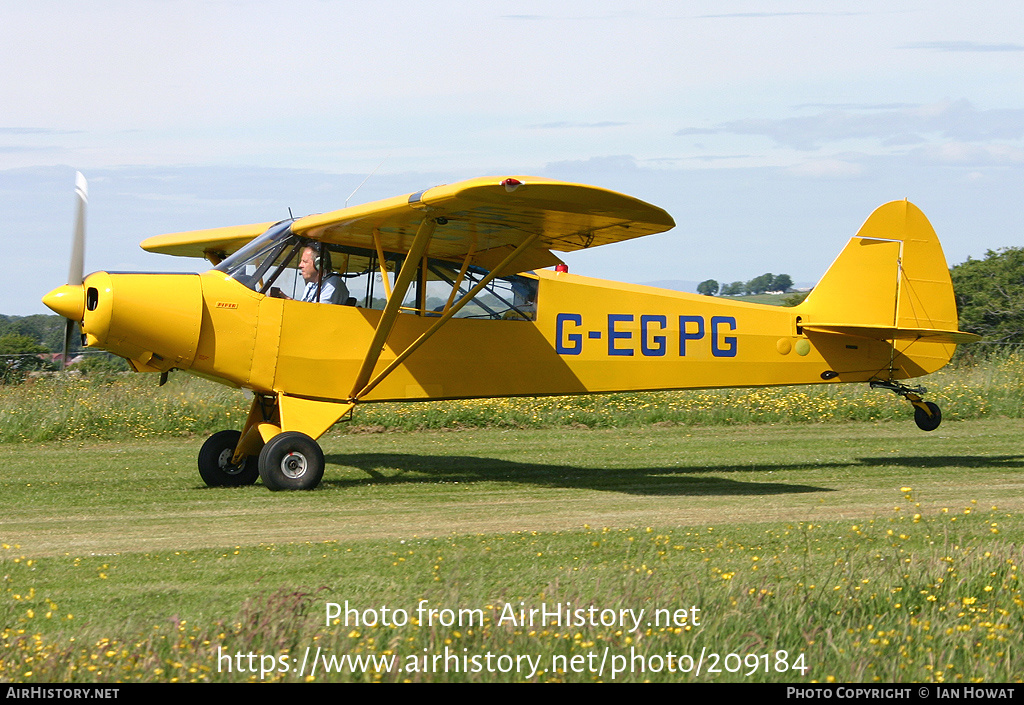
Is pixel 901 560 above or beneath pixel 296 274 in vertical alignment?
beneath

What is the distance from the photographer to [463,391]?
11.0 meters

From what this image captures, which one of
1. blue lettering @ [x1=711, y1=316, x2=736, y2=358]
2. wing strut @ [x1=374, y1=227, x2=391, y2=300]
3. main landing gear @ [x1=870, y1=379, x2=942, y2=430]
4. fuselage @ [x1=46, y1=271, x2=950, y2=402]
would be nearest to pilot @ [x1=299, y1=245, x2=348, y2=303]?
fuselage @ [x1=46, y1=271, x2=950, y2=402]

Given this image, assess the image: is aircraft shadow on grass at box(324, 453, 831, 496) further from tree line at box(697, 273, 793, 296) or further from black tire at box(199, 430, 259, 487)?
tree line at box(697, 273, 793, 296)

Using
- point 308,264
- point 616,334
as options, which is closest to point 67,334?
point 308,264

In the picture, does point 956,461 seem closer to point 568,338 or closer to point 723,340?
point 723,340

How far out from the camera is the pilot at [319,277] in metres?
10.5

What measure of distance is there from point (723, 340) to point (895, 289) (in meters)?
2.33

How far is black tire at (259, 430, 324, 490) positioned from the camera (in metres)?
9.83

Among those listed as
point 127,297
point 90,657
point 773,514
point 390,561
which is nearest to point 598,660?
point 90,657

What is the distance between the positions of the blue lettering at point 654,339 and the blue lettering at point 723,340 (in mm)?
581

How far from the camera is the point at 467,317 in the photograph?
11.1 m

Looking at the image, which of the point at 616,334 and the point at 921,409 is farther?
the point at 921,409

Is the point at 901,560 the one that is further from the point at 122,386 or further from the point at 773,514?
the point at 122,386

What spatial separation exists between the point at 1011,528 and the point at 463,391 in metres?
5.48
